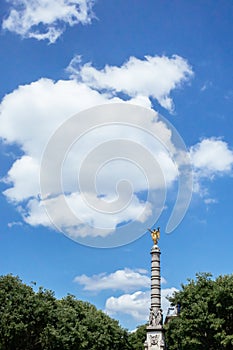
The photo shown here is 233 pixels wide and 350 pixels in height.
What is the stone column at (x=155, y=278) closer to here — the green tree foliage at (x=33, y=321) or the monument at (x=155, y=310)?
the monument at (x=155, y=310)

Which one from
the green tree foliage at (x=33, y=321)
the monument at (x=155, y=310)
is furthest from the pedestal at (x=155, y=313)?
the green tree foliage at (x=33, y=321)

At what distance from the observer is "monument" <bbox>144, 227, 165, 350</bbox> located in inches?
1925

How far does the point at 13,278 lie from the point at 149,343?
1578 centimetres

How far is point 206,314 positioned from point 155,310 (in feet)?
19.1

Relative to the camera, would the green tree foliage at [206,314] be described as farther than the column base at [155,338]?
No

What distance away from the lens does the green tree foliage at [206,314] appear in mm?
47000

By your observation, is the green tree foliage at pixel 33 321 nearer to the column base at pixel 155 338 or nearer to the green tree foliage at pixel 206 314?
the column base at pixel 155 338

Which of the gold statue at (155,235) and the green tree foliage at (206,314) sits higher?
the gold statue at (155,235)

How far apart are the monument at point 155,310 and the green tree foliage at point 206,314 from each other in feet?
7.53

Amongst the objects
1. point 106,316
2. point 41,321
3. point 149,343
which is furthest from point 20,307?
point 106,316

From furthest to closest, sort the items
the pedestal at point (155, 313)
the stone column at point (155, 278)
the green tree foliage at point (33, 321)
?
the stone column at point (155, 278) < the pedestal at point (155, 313) < the green tree foliage at point (33, 321)

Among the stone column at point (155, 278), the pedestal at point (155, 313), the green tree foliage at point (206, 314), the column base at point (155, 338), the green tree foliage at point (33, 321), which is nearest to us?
the green tree foliage at point (33, 321)

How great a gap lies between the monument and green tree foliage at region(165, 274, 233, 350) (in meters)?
2.29

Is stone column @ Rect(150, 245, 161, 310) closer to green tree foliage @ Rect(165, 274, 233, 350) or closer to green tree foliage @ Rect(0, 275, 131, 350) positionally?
green tree foliage @ Rect(165, 274, 233, 350)
